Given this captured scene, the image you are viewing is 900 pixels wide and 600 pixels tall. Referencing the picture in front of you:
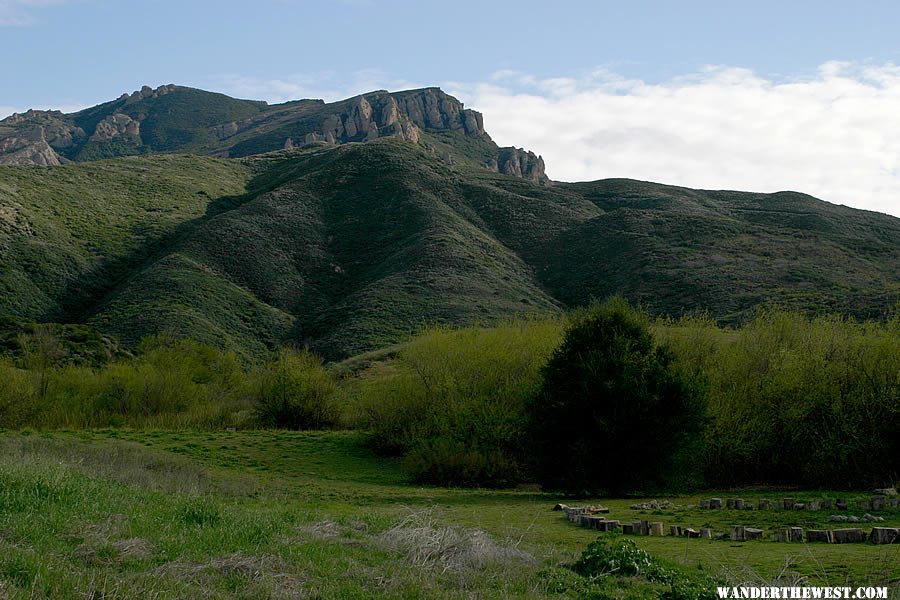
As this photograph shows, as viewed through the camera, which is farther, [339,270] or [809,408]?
[339,270]

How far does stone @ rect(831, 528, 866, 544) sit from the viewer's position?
13336 mm

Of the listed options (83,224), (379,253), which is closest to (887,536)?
(379,253)

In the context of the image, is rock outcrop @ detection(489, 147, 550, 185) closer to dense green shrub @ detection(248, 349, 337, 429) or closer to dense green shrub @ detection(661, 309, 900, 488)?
dense green shrub @ detection(248, 349, 337, 429)

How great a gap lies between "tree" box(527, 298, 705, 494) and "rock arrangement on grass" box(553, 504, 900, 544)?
770cm

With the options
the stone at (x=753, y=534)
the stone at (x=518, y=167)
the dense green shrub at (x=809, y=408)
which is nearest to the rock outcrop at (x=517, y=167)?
the stone at (x=518, y=167)

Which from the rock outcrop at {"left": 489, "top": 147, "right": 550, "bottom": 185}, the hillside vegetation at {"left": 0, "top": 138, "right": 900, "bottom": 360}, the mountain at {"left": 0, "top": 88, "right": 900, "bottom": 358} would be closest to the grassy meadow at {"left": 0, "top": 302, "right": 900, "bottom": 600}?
the mountain at {"left": 0, "top": 88, "right": 900, "bottom": 358}

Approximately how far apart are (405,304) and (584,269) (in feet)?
76.4

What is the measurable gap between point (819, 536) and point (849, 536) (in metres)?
0.48

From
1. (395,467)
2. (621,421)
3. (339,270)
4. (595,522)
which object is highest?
(339,270)

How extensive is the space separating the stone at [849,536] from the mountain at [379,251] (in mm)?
46249

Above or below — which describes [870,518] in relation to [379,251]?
below

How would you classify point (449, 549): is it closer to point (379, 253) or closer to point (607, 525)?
point (607, 525)

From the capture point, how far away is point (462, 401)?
3234 cm

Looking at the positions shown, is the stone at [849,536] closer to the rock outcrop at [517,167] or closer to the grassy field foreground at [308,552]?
the grassy field foreground at [308,552]
